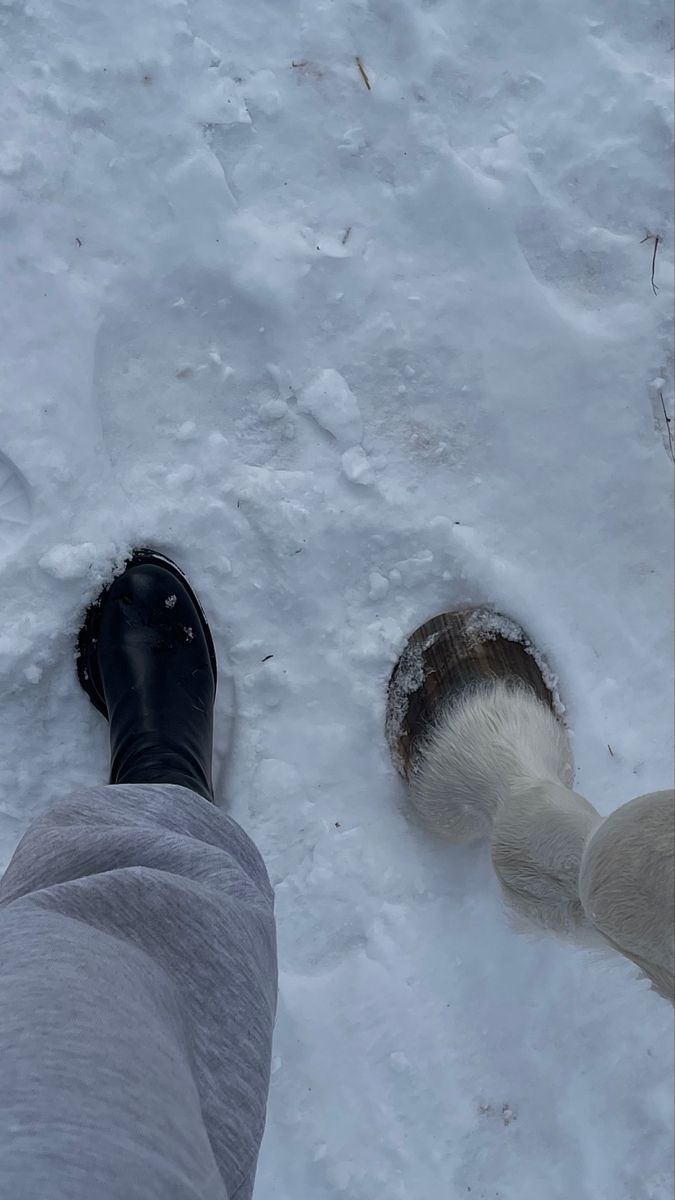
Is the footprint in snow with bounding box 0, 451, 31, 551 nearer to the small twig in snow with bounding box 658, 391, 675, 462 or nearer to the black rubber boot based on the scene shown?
the black rubber boot

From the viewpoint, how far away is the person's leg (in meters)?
0.66

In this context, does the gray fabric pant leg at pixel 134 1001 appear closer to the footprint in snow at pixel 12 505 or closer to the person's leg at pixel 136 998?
the person's leg at pixel 136 998

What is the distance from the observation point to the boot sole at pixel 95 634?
1360 mm

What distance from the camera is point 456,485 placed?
147 centimetres

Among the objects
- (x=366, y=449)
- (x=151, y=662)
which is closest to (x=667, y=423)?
(x=366, y=449)

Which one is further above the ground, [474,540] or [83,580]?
[474,540]

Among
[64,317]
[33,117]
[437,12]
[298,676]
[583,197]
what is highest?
[437,12]

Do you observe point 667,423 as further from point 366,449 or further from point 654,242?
point 366,449

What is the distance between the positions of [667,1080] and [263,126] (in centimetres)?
169

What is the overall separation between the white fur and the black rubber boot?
37 centimetres

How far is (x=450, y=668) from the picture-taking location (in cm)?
146

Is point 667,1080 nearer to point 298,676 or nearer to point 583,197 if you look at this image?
point 298,676

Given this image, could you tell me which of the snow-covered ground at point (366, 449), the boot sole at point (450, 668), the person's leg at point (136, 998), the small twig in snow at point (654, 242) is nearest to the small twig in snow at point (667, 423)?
the snow-covered ground at point (366, 449)

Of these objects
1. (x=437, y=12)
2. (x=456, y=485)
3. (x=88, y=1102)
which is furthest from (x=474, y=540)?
(x=88, y=1102)
